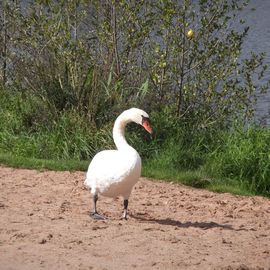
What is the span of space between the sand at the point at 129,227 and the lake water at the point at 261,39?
4.31 m

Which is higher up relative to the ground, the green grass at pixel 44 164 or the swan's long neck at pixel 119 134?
the swan's long neck at pixel 119 134

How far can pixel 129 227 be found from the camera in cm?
766

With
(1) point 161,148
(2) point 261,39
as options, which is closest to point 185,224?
(1) point 161,148

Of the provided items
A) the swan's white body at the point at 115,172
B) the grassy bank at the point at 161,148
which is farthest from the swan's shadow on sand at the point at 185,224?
the grassy bank at the point at 161,148

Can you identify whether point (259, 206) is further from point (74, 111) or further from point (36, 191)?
point (74, 111)

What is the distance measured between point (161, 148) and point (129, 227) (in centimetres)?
411

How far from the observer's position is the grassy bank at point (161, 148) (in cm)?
1080

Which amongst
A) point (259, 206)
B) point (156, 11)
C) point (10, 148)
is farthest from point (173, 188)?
point (156, 11)

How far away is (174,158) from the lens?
11.3 metres

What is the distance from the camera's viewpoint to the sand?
658cm

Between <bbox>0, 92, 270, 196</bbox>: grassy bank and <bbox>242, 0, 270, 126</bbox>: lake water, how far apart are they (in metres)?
1.71

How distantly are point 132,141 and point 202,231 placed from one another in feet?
12.5

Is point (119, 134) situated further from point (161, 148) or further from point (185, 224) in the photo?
point (161, 148)

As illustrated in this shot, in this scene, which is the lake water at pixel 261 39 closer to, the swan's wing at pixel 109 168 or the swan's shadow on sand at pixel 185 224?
the swan's shadow on sand at pixel 185 224
